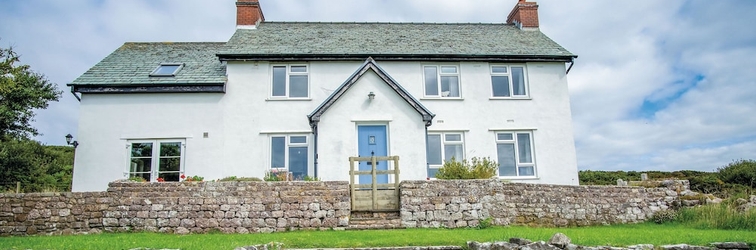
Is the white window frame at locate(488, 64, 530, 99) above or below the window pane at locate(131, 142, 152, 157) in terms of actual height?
above

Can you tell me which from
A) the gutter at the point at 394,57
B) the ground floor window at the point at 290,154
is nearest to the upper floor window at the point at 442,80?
the gutter at the point at 394,57

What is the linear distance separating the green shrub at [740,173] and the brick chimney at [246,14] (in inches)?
837

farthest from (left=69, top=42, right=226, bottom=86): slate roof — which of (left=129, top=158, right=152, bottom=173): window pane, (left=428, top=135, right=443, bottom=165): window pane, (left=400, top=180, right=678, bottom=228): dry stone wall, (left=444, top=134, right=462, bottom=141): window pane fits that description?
(left=400, top=180, right=678, bottom=228): dry stone wall

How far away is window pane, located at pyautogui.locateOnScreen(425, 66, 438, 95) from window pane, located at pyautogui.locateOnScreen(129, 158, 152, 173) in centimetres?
1061

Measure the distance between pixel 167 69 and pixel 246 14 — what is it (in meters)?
4.48

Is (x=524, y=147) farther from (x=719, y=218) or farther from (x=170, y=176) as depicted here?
(x=170, y=176)

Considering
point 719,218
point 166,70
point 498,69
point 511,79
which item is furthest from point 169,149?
point 719,218

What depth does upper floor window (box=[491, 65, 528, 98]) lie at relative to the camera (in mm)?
20469

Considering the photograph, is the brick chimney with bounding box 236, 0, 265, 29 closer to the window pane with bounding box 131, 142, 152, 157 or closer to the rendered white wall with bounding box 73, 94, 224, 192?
the rendered white wall with bounding box 73, 94, 224, 192

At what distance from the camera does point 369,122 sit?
18.1 meters

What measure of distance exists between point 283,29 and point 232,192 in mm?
10810

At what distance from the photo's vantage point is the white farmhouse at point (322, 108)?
1803 centimetres

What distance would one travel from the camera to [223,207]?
1374 centimetres

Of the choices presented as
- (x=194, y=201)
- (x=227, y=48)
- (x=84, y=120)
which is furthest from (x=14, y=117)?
(x=194, y=201)
